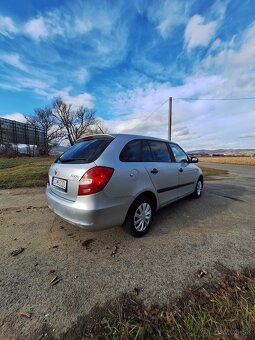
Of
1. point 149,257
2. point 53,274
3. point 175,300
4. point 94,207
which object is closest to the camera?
point 175,300

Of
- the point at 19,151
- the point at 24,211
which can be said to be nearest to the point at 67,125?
the point at 19,151

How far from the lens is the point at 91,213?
7.53ft

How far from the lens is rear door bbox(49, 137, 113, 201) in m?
2.43

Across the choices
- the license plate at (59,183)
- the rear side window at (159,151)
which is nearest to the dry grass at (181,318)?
the license plate at (59,183)

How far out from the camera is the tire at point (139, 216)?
110 inches

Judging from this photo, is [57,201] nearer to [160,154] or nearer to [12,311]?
[12,311]

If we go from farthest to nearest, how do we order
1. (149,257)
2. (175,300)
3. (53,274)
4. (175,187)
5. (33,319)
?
(175,187) → (149,257) → (53,274) → (175,300) → (33,319)

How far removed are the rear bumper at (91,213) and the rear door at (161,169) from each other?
84 centimetres

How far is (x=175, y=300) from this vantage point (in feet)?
5.76

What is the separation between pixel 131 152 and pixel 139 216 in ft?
3.51

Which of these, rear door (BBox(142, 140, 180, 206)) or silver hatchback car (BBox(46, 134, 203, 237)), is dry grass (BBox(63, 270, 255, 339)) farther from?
rear door (BBox(142, 140, 180, 206))

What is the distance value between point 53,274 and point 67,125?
51.0 m

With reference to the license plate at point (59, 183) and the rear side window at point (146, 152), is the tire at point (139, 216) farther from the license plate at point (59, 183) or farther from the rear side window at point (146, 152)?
the license plate at point (59, 183)

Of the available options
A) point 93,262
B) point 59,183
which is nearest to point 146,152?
point 59,183
